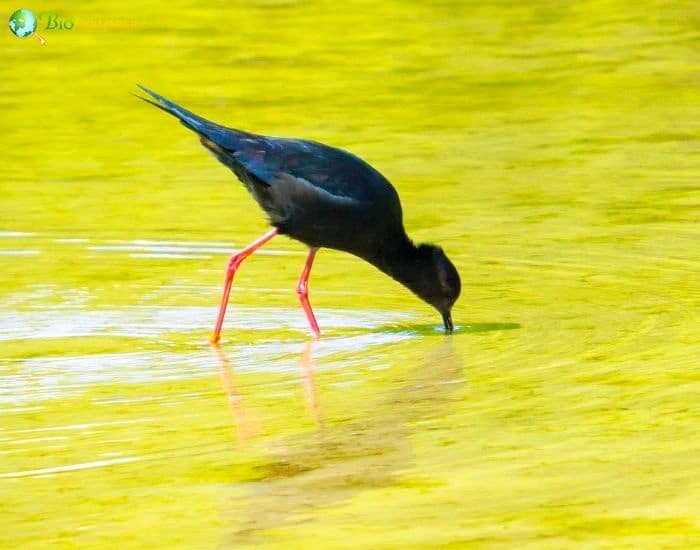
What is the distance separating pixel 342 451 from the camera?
654cm

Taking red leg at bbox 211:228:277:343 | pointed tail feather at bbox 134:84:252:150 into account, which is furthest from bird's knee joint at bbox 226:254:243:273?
pointed tail feather at bbox 134:84:252:150

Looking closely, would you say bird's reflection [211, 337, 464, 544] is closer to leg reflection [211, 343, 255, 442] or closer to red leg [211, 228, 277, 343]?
leg reflection [211, 343, 255, 442]

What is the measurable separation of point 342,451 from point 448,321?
2519mm

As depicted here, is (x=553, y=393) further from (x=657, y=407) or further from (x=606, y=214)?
(x=606, y=214)

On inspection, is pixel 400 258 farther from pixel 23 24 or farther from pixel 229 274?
pixel 23 24

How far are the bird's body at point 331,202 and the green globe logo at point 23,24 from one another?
8071 mm

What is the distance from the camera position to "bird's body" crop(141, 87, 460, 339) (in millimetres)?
9000

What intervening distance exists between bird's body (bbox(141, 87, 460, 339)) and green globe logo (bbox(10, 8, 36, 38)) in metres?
8.07

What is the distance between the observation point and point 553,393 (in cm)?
732

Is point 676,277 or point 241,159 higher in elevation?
point 241,159

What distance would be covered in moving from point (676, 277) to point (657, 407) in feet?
8.81

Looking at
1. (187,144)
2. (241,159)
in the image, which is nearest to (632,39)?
(187,144)

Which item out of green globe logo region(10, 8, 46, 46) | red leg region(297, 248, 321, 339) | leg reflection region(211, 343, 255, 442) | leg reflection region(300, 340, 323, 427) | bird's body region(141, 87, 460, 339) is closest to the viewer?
leg reflection region(211, 343, 255, 442)

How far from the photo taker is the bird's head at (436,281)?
9039 millimetres
